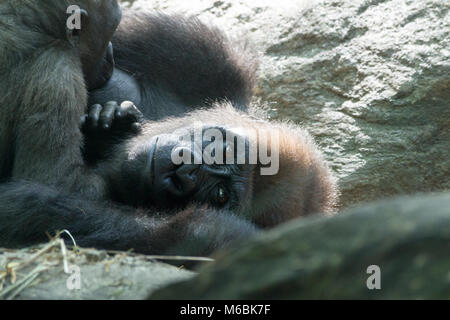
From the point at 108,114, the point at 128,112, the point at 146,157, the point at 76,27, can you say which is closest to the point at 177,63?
the point at 128,112

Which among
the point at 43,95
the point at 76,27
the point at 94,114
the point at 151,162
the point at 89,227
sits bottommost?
the point at 89,227

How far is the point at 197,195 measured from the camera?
2922 mm

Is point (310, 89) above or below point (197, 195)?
above

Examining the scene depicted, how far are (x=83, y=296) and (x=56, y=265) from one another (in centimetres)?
27

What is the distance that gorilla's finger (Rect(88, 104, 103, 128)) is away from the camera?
125 inches

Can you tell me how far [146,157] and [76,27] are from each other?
0.73 meters

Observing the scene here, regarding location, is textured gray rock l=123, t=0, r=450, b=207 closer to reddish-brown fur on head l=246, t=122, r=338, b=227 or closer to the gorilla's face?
reddish-brown fur on head l=246, t=122, r=338, b=227

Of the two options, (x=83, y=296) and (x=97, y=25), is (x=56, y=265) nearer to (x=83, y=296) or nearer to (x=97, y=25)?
(x=83, y=296)

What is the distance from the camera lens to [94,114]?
10.6ft

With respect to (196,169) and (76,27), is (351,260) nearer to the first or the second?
(196,169)

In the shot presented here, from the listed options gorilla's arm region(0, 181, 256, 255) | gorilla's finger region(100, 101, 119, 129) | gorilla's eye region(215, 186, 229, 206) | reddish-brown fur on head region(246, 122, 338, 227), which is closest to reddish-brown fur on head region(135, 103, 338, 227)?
reddish-brown fur on head region(246, 122, 338, 227)

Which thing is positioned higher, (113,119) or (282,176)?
(113,119)

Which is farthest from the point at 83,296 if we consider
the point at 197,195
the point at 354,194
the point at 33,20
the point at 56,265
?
the point at 354,194

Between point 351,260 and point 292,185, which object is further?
point 292,185
